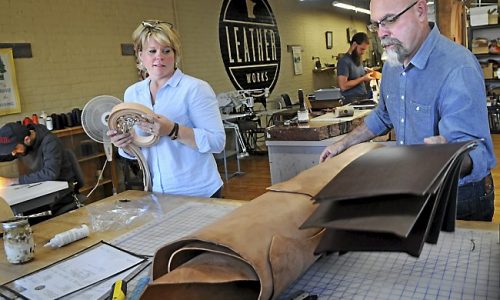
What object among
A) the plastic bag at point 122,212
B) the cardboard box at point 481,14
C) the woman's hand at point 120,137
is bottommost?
the plastic bag at point 122,212

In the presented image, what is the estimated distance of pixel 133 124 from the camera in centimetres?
180

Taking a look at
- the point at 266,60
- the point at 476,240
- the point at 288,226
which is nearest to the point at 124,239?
the point at 288,226

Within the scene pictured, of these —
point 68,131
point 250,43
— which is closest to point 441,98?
point 68,131

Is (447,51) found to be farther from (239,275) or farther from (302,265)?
(239,275)

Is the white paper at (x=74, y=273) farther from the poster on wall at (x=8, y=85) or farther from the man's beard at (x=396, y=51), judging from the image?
the poster on wall at (x=8, y=85)

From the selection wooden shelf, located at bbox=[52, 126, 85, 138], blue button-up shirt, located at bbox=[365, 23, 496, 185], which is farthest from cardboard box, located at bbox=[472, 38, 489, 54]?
blue button-up shirt, located at bbox=[365, 23, 496, 185]

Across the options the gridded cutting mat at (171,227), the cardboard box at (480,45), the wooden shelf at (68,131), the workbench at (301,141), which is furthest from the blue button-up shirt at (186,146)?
the cardboard box at (480,45)

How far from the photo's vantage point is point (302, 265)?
0.91m

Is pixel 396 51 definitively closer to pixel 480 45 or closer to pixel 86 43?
pixel 86 43

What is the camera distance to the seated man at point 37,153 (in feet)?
11.0

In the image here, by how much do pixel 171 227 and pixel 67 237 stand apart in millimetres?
332

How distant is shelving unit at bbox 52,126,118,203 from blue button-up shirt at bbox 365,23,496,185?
13.6ft

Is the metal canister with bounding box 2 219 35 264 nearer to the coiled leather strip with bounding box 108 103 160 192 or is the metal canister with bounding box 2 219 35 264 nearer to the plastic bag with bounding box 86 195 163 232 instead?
the plastic bag with bounding box 86 195 163 232

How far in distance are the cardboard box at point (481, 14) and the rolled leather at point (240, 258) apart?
24.7 feet
